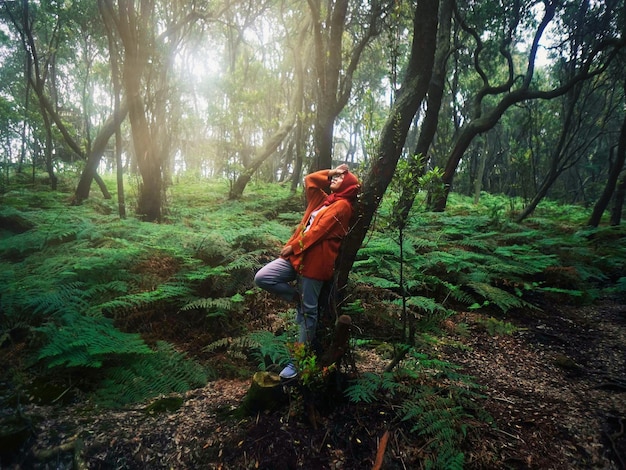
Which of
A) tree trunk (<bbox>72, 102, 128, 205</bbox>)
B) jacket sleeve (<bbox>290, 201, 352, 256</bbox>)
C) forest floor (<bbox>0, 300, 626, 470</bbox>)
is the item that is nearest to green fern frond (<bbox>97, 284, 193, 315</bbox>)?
forest floor (<bbox>0, 300, 626, 470</bbox>)

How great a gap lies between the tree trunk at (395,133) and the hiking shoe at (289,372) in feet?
2.68

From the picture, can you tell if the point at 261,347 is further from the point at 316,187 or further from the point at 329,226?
the point at 316,187

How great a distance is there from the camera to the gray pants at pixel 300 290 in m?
2.84

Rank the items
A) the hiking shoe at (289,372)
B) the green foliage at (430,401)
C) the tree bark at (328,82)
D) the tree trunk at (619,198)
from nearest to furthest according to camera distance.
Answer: the green foliage at (430,401) < the hiking shoe at (289,372) < the tree bark at (328,82) < the tree trunk at (619,198)

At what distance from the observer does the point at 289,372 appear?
8.90ft

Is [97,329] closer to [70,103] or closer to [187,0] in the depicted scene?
[187,0]

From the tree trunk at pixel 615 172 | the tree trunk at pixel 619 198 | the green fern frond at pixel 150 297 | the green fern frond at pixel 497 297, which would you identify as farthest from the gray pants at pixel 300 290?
the tree trunk at pixel 619 198

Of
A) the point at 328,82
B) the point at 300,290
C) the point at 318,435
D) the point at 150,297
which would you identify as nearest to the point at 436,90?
the point at 328,82

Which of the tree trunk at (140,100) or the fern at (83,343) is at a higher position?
the tree trunk at (140,100)

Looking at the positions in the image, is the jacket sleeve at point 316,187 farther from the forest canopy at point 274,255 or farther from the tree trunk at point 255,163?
the tree trunk at point 255,163

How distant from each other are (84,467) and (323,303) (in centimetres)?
204

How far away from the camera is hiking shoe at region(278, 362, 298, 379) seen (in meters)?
2.67

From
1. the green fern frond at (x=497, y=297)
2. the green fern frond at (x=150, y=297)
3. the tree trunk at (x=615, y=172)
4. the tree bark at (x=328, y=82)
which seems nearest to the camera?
the green fern frond at (x=150, y=297)

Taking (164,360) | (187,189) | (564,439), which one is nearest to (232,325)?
(164,360)
